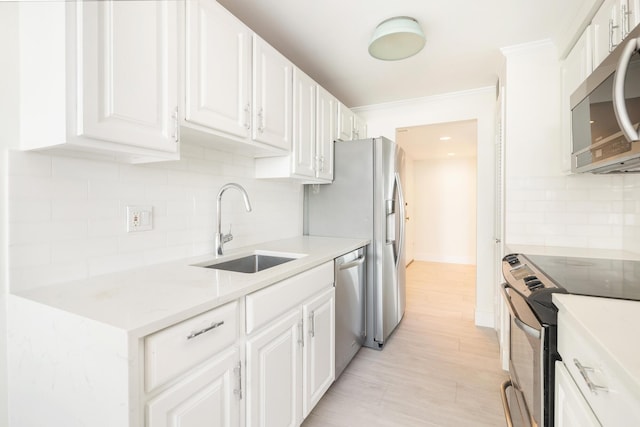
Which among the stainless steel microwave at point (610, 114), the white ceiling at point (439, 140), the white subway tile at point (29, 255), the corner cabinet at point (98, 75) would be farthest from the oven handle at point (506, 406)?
the white ceiling at point (439, 140)

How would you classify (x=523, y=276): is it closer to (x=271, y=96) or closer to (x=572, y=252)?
(x=572, y=252)

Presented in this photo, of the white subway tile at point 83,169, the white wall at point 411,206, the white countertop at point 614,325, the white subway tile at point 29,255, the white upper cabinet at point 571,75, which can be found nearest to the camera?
the white countertop at point 614,325

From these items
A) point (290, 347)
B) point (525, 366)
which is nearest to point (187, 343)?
point (290, 347)

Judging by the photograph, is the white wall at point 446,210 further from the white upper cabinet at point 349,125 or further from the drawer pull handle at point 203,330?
the drawer pull handle at point 203,330

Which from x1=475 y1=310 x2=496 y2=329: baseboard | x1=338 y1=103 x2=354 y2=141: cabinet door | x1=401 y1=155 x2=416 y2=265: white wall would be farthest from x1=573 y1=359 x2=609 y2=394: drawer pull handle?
x1=401 y1=155 x2=416 y2=265: white wall

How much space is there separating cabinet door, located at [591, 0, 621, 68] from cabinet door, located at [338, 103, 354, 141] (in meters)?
1.68

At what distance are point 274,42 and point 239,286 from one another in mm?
1799

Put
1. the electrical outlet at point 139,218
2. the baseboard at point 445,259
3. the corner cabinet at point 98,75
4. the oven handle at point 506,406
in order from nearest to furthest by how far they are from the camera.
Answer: the corner cabinet at point 98,75, the electrical outlet at point 139,218, the oven handle at point 506,406, the baseboard at point 445,259

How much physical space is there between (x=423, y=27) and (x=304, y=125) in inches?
38.5

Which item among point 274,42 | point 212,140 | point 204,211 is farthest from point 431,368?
point 274,42

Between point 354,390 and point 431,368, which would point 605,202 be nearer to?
point 431,368

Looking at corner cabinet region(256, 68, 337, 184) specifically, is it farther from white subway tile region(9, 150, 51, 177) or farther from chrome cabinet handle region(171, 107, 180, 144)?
white subway tile region(9, 150, 51, 177)

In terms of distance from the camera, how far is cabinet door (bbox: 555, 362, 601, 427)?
2.39 feet

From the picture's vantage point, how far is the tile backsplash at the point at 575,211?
1863 mm
